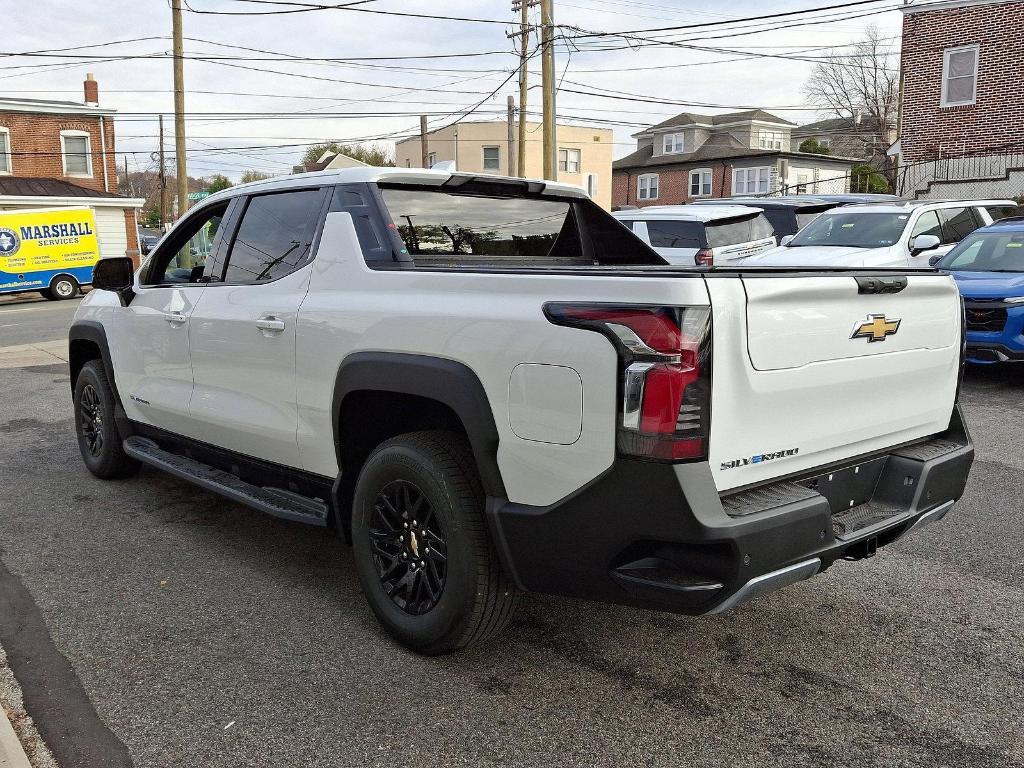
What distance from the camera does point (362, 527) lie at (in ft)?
12.1

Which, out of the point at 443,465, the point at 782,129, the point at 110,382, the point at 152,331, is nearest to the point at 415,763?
the point at 443,465

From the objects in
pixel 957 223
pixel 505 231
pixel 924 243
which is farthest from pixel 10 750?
pixel 957 223

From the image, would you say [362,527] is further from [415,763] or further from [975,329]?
[975,329]

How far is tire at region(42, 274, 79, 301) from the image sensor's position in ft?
91.6

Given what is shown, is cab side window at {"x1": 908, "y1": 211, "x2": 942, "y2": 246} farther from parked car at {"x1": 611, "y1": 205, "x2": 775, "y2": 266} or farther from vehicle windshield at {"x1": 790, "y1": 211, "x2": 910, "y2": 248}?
parked car at {"x1": 611, "y1": 205, "x2": 775, "y2": 266}

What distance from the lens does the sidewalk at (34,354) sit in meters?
12.6

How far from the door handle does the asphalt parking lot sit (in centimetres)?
121

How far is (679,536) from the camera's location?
2.71m

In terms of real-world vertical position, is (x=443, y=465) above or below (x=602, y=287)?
below

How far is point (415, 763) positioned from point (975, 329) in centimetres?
815

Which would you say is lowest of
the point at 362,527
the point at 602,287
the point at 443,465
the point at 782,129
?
the point at 362,527

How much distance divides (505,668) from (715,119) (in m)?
60.2

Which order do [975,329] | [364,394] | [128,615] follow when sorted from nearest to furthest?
[364,394]
[128,615]
[975,329]

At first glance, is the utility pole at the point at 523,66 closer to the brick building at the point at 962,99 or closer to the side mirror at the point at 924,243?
the brick building at the point at 962,99
